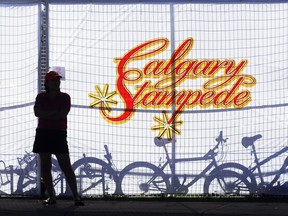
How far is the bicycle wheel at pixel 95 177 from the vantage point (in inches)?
365

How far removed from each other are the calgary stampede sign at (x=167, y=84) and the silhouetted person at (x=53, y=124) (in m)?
0.80

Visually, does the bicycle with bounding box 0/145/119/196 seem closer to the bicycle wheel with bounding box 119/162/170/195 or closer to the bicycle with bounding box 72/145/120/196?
the bicycle with bounding box 72/145/120/196

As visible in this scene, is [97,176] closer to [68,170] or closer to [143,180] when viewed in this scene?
[143,180]

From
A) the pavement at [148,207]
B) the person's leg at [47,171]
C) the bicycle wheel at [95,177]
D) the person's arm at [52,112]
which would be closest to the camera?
the pavement at [148,207]

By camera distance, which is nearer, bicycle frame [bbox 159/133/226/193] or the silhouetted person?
the silhouetted person

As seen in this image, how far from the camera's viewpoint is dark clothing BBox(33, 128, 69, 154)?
28.0ft

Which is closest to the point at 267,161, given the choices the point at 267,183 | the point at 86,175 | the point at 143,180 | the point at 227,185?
the point at 267,183

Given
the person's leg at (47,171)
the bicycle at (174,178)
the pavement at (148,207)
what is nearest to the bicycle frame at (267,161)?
the bicycle at (174,178)

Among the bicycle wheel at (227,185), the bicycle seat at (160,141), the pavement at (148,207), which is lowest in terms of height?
the pavement at (148,207)

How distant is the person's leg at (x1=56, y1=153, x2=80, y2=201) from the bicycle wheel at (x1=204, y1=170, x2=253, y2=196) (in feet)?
5.83

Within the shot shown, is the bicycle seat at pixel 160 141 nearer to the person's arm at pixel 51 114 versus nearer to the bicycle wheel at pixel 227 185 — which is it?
the bicycle wheel at pixel 227 185

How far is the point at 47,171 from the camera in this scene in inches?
341

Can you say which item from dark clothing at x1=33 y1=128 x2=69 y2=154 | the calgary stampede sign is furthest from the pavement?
the calgary stampede sign

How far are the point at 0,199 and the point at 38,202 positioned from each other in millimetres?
659
